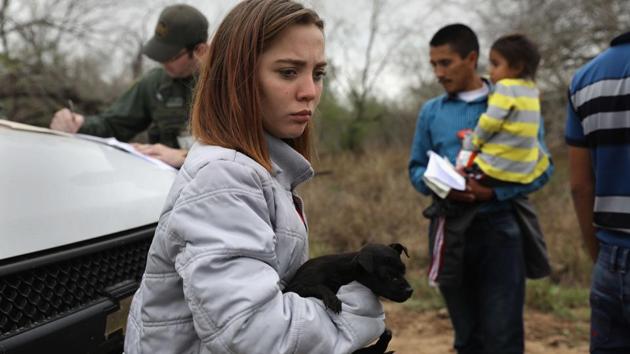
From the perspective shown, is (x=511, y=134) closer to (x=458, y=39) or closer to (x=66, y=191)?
(x=458, y=39)

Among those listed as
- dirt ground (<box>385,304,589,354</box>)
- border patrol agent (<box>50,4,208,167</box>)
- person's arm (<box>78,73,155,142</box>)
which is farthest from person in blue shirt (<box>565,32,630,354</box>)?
person's arm (<box>78,73,155,142</box>)

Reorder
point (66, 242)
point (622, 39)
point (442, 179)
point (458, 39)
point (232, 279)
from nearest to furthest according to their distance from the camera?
point (232, 279) < point (66, 242) < point (622, 39) < point (442, 179) < point (458, 39)

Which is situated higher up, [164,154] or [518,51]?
[518,51]

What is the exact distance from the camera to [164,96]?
3758 mm

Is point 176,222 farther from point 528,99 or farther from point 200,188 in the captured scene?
point 528,99

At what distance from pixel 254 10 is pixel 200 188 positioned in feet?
1.60

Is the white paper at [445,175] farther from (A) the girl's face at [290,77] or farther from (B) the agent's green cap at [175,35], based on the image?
(A) the girl's face at [290,77]

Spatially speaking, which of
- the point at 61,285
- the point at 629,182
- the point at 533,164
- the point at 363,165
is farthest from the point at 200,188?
the point at 363,165

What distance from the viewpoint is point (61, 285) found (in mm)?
1812

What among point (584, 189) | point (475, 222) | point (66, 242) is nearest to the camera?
point (66, 242)

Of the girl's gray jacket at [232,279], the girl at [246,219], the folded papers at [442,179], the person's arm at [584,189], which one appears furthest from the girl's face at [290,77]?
the folded papers at [442,179]

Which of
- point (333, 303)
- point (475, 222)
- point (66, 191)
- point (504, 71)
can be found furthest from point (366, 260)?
Answer: point (504, 71)

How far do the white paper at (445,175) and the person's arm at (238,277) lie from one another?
6.78ft

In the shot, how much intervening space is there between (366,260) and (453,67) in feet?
7.86
